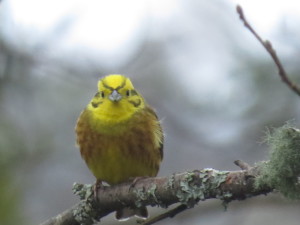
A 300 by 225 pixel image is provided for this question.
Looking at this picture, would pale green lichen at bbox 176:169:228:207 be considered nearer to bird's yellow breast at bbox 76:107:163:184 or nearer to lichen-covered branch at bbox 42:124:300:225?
lichen-covered branch at bbox 42:124:300:225

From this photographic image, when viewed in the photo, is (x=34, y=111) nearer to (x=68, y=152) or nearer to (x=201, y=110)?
(x=68, y=152)

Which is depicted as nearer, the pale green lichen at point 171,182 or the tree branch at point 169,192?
the tree branch at point 169,192

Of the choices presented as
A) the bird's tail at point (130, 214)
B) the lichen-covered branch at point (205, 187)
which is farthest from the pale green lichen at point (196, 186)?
the bird's tail at point (130, 214)

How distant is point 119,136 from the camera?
16.8 feet

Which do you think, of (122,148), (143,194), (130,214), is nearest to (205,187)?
(143,194)

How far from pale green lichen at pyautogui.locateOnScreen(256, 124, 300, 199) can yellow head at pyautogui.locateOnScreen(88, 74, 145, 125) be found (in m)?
1.89

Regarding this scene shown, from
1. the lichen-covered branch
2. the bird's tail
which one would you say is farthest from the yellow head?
the lichen-covered branch

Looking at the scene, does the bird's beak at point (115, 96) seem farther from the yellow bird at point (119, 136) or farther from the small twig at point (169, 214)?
the small twig at point (169, 214)

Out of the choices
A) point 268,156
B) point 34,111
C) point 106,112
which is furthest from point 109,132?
point 34,111

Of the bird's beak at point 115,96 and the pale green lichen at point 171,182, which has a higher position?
the bird's beak at point 115,96

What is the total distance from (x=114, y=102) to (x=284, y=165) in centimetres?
206

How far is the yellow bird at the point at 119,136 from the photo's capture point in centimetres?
511

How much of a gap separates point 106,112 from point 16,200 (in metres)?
0.83

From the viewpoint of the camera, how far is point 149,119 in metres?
5.30
